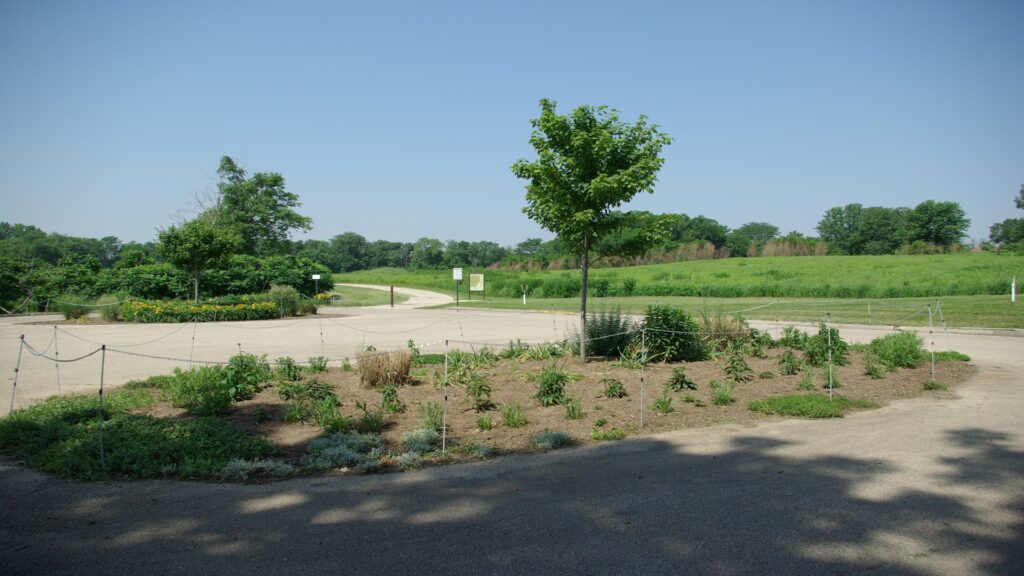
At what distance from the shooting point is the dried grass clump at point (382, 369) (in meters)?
10.4

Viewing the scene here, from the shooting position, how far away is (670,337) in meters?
13.3

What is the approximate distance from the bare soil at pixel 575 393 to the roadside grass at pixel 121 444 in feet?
1.76

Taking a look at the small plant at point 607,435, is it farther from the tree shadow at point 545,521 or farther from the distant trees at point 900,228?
the distant trees at point 900,228

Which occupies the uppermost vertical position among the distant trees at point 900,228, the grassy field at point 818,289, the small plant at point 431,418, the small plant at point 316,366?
the distant trees at point 900,228

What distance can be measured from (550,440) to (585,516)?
7.13 ft

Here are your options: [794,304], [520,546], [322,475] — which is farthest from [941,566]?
[794,304]

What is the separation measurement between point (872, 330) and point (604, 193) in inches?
560

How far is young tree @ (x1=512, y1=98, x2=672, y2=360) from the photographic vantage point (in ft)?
40.3

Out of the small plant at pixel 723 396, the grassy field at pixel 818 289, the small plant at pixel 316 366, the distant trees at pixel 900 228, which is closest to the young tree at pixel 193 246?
the grassy field at pixel 818 289

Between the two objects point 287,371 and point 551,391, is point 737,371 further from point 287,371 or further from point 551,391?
point 287,371

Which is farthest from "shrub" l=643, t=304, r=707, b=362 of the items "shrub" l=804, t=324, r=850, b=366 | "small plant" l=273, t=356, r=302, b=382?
"small plant" l=273, t=356, r=302, b=382

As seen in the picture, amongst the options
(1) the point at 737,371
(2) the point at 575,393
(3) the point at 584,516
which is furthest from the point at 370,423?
(1) the point at 737,371

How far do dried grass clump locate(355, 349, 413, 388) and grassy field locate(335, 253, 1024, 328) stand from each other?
11.9m

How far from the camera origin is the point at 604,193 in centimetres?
1202
